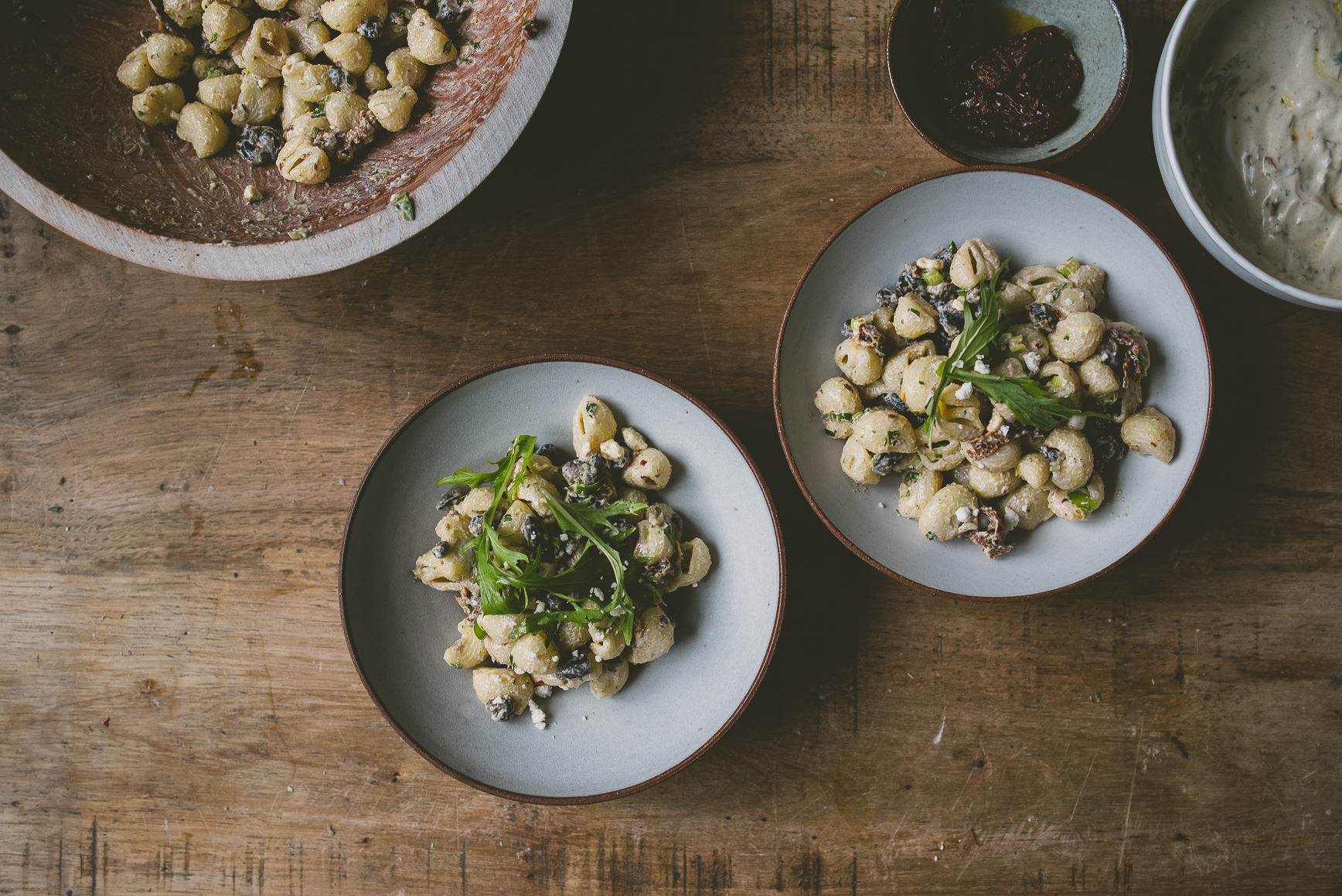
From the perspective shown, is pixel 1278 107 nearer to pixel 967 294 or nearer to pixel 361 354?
pixel 967 294

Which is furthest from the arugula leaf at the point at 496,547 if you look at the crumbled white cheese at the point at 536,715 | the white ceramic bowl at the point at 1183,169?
the white ceramic bowl at the point at 1183,169

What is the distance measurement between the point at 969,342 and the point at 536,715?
784mm

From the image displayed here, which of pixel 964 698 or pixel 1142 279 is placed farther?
pixel 964 698

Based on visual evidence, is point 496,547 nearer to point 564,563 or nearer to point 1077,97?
point 564,563

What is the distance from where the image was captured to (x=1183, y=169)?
1.06 metres

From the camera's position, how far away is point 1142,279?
3.59 feet

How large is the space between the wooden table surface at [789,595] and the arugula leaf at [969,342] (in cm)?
26

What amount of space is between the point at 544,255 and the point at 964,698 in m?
0.95

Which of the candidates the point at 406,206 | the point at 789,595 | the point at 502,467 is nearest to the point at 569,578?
the point at 502,467

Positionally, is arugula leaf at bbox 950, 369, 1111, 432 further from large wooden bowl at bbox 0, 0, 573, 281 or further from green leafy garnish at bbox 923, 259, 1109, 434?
large wooden bowl at bbox 0, 0, 573, 281

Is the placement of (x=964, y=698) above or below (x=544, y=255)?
below

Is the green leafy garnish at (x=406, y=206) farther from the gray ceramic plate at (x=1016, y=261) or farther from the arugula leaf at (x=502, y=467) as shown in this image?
the gray ceramic plate at (x=1016, y=261)

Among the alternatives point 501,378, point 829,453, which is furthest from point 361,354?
point 829,453

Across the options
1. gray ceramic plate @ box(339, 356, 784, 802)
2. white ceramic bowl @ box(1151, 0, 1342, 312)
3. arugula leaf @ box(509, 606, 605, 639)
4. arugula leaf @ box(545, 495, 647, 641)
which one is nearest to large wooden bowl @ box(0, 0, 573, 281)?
gray ceramic plate @ box(339, 356, 784, 802)
